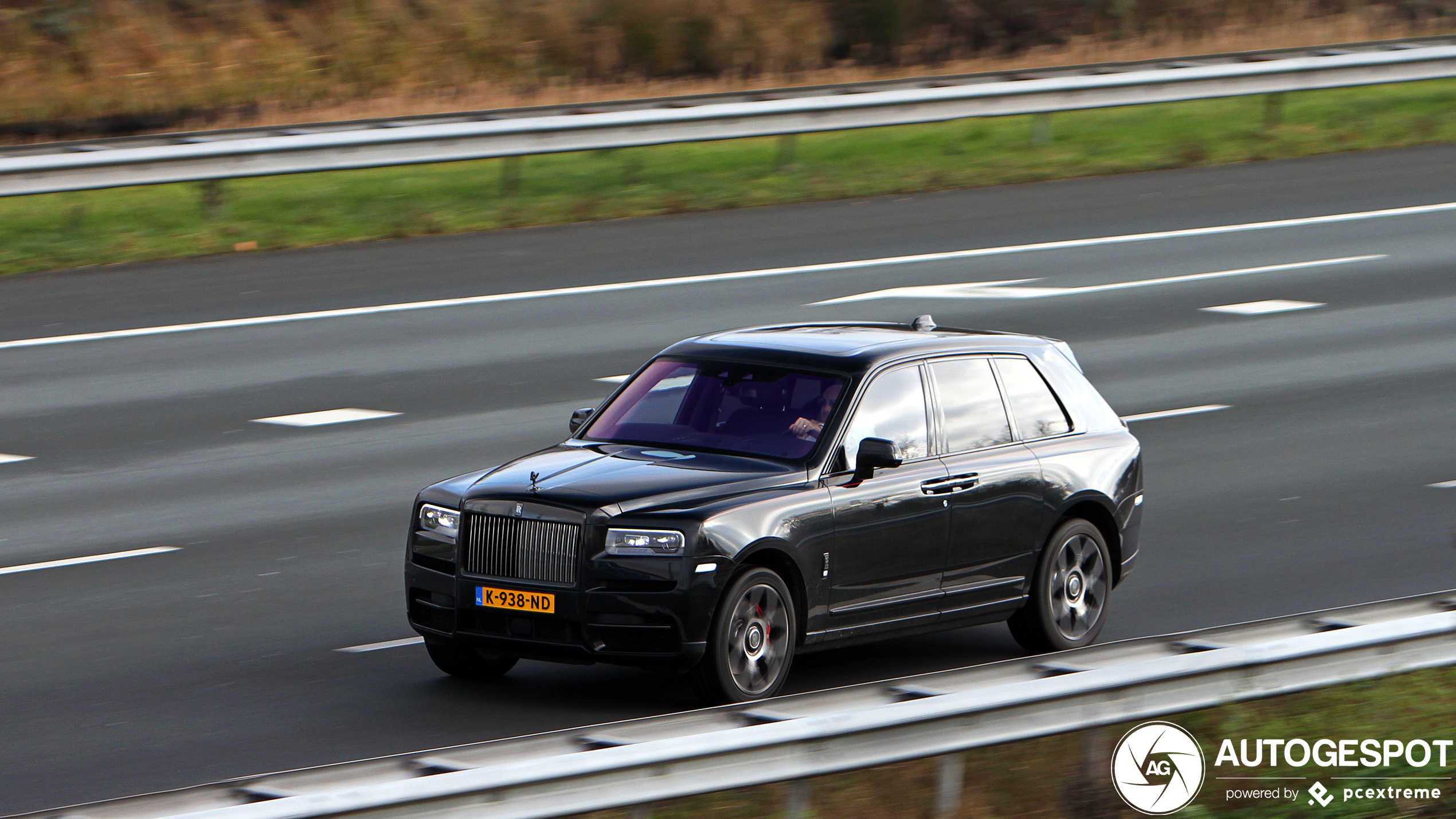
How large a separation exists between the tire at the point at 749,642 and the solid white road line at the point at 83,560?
422 centimetres

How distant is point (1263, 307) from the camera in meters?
19.4

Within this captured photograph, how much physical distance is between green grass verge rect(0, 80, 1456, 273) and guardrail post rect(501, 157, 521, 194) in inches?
2.4

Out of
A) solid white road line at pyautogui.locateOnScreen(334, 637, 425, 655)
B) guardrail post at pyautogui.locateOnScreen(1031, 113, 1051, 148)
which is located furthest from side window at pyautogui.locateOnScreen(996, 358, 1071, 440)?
guardrail post at pyautogui.locateOnScreen(1031, 113, 1051, 148)

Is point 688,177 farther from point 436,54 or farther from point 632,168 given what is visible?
point 436,54

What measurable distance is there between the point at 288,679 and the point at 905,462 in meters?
2.92

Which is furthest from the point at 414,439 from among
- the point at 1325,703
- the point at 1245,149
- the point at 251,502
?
the point at 1245,149

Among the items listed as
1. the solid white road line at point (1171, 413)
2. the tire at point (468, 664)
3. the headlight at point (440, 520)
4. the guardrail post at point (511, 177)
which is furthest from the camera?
the guardrail post at point (511, 177)

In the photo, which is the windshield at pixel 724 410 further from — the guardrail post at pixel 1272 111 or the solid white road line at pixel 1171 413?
the guardrail post at pixel 1272 111

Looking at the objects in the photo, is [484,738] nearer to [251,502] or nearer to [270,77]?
[251,502]

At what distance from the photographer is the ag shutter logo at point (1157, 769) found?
727 cm

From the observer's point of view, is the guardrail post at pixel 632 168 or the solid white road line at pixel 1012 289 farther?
the guardrail post at pixel 632 168

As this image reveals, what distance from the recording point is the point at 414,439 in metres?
14.5

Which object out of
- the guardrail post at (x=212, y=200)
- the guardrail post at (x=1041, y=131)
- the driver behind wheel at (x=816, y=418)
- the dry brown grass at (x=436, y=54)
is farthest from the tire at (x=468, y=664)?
the dry brown grass at (x=436, y=54)

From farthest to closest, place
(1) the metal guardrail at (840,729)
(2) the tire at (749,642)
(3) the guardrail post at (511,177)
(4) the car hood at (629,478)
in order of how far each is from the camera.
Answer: (3) the guardrail post at (511,177)
(4) the car hood at (629,478)
(2) the tire at (749,642)
(1) the metal guardrail at (840,729)
